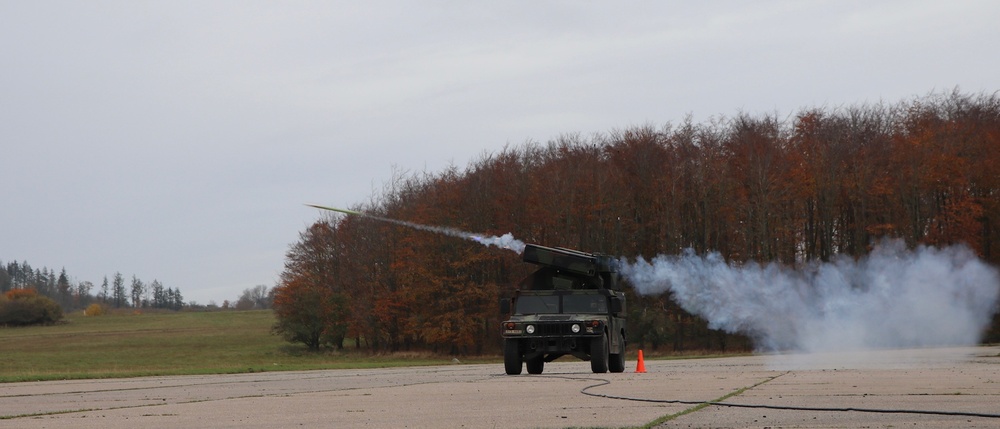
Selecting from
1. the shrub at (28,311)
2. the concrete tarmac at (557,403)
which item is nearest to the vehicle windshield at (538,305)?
the concrete tarmac at (557,403)

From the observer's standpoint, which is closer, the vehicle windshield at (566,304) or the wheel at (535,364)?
the wheel at (535,364)

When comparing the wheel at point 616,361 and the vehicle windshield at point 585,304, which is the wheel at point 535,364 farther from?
the wheel at point 616,361

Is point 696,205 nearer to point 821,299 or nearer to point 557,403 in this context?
point 821,299

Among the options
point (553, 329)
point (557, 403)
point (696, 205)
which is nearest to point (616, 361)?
point (553, 329)

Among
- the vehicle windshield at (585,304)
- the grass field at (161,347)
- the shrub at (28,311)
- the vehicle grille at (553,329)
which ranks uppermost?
the shrub at (28,311)

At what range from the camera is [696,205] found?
58.8 meters

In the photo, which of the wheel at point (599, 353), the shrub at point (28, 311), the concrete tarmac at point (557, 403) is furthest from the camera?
the shrub at point (28, 311)

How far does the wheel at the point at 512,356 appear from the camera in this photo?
24.3 metres

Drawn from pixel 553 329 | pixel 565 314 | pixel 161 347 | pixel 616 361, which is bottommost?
pixel 161 347

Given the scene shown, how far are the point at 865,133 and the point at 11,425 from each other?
55.1m

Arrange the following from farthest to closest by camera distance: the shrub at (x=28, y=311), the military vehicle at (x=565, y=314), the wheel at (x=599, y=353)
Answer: the shrub at (x=28, y=311) < the military vehicle at (x=565, y=314) < the wheel at (x=599, y=353)

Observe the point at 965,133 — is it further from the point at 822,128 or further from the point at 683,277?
the point at 683,277

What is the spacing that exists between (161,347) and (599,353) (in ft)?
208

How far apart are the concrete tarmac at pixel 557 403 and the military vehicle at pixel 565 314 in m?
2.10
